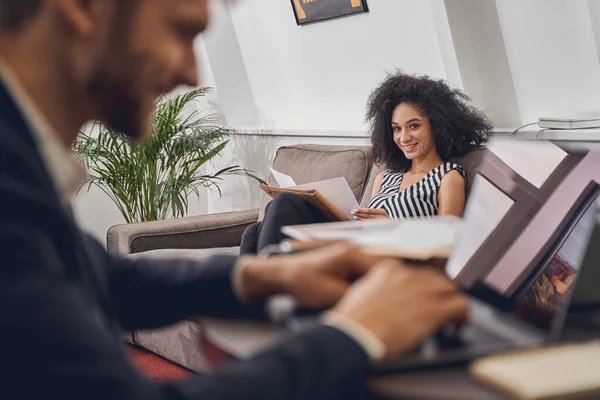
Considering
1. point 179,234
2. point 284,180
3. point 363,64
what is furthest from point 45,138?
point 363,64

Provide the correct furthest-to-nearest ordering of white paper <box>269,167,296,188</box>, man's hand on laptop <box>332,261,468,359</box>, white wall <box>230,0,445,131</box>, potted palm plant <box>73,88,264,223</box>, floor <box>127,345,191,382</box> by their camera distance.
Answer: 1. potted palm plant <box>73,88,264,223</box>
2. white wall <box>230,0,445,131</box>
3. white paper <box>269,167,296,188</box>
4. floor <box>127,345,191,382</box>
5. man's hand on laptop <box>332,261,468,359</box>

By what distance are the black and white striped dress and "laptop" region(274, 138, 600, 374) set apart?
6.41 ft

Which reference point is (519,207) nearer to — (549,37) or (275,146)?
(549,37)

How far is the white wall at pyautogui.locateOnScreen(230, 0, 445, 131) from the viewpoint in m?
3.59

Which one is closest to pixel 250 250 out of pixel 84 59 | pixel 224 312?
pixel 224 312

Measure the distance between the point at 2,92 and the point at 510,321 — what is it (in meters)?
0.58

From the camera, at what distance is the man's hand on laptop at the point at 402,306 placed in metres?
0.75

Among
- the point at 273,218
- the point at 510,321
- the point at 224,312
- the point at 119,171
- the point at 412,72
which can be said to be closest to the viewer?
the point at 510,321

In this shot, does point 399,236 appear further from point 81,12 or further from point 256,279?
point 81,12

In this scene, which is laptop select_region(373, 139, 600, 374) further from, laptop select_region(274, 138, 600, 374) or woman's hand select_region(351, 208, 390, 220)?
woman's hand select_region(351, 208, 390, 220)

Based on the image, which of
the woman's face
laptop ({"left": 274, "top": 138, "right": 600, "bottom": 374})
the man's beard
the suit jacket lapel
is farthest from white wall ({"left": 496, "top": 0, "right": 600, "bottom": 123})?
the suit jacket lapel

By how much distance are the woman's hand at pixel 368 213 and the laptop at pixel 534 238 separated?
6.14ft

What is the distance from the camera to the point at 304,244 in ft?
3.54

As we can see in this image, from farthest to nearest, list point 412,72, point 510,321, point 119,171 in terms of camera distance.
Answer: point 119,171 → point 412,72 → point 510,321
